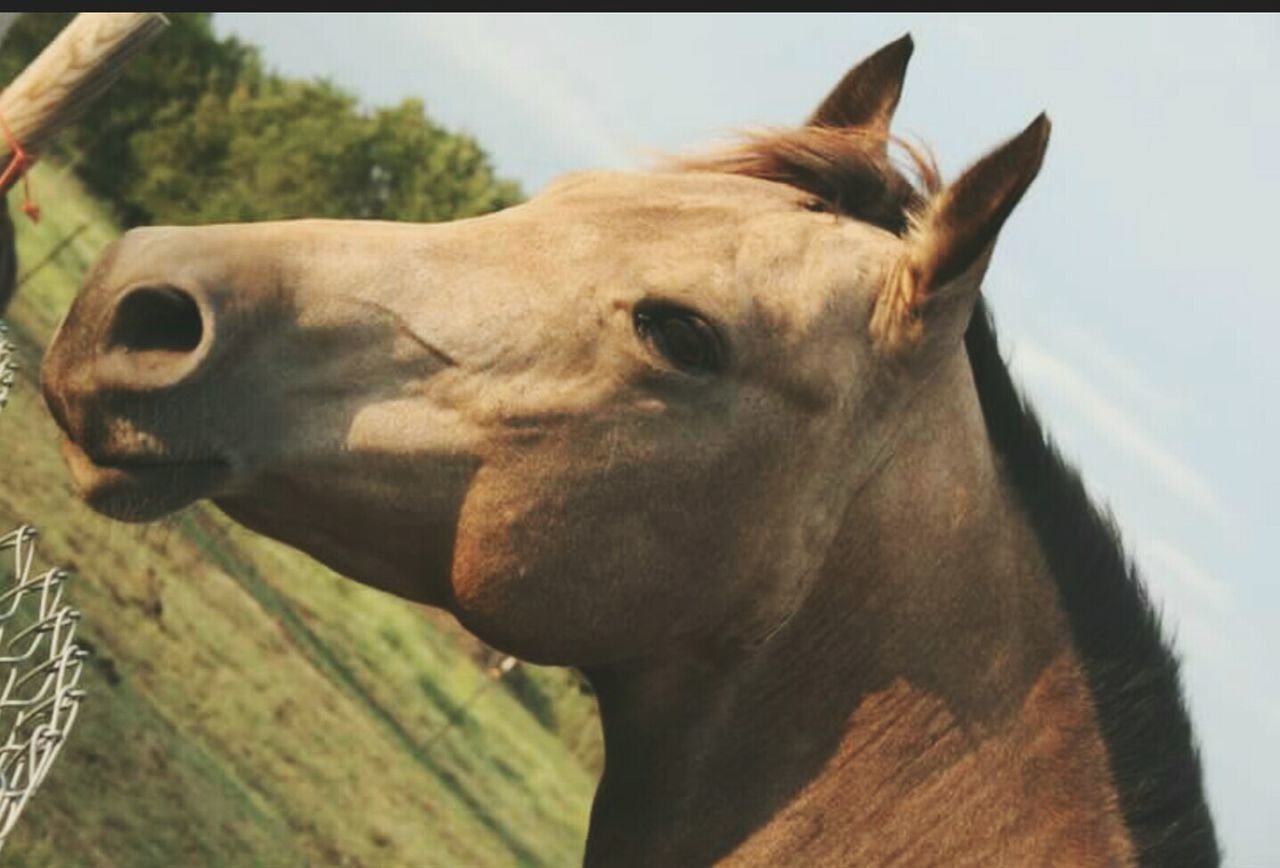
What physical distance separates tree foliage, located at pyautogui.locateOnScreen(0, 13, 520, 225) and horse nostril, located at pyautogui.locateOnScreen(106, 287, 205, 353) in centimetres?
2970

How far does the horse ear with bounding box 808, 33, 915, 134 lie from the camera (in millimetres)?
5035

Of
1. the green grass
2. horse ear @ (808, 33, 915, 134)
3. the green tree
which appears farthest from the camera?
the green tree

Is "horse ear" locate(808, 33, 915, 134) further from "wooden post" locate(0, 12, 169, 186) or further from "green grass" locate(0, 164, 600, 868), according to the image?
"green grass" locate(0, 164, 600, 868)

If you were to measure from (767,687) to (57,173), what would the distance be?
112ft

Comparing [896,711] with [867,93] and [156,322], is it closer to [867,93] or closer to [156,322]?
[867,93]

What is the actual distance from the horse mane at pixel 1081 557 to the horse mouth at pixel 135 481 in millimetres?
1510

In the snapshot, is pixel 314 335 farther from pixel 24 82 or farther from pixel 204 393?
pixel 24 82

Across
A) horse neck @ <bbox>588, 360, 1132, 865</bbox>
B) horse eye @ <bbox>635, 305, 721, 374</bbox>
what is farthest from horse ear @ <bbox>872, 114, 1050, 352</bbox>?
horse eye @ <bbox>635, 305, 721, 374</bbox>

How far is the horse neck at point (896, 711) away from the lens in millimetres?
4180

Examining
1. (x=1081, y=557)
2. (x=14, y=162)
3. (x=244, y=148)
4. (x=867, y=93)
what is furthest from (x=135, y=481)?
(x=244, y=148)

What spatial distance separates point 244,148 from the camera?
39812 mm

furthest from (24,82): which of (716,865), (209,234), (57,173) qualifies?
(57,173)

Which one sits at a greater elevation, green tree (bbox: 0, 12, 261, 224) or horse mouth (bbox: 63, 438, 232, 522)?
horse mouth (bbox: 63, 438, 232, 522)

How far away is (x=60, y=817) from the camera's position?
10141 millimetres
